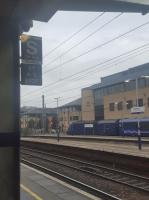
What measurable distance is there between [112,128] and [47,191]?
5557 cm

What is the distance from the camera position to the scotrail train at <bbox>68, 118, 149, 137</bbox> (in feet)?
194

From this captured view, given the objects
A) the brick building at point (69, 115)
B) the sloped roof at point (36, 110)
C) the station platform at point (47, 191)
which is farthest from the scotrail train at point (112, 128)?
the sloped roof at point (36, 110)

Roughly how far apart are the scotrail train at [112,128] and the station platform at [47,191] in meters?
38.8

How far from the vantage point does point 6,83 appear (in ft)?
21.2

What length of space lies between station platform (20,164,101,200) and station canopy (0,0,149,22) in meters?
6.62

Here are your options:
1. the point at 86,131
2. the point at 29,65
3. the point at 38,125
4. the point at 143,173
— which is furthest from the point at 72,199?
the point at 38,125

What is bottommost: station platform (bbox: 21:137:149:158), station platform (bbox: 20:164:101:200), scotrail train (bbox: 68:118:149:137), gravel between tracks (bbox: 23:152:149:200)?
gravel between tracks (bbox: 23:152:149:200)

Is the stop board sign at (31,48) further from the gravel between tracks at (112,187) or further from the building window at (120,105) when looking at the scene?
the building window at (120,105)

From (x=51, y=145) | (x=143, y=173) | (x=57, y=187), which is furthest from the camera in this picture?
(x=51, y=145)

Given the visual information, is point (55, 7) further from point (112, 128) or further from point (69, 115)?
point (69, 115)

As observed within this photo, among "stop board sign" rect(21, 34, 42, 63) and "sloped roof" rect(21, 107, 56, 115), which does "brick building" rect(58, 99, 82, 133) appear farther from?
"stop board sign" rect(21, 34, 42, 63)

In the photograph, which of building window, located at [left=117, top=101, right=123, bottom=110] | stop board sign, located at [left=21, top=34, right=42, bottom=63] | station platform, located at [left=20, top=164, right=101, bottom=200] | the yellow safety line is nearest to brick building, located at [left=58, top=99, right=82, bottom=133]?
building window, located at [left=117, top=101, right=123, bottom=110]

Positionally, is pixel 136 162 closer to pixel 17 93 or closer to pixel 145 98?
pixel 17 93

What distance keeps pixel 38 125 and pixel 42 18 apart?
12502 cm
